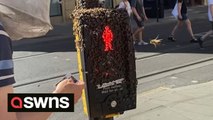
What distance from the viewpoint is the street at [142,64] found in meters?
7.73

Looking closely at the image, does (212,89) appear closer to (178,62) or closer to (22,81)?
(178,62)

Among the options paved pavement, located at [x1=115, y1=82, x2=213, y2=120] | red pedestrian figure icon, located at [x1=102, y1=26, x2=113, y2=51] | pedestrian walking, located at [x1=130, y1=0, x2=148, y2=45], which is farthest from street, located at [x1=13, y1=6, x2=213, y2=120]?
red pedestrian figure icon, located at [x1=102, y1=26, x2=113, y2=51]

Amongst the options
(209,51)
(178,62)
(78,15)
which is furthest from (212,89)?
(209,51)

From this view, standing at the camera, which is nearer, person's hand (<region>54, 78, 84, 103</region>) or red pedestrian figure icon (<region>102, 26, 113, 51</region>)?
person's hand (<region>54, 78, 84, 103</region>)

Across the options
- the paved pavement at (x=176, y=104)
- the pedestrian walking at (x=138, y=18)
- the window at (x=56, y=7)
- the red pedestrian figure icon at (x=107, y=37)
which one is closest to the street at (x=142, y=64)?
the paved pavement at (x=176, y=104)

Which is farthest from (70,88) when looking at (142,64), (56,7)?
(56,7)

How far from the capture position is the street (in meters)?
7.73

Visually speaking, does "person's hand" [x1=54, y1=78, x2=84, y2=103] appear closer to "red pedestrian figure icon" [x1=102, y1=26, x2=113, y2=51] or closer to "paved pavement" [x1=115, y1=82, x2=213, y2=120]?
"red pedestrian figure icon" [x1=102, y1=26, x2=113, y2=51]

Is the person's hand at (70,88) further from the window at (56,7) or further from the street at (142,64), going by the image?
the window at (56,7)

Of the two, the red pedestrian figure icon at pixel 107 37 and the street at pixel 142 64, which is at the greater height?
the red pedestrian figure icon at pixel 107 37

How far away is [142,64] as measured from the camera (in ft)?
31.6

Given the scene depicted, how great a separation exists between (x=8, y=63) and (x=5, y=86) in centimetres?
10

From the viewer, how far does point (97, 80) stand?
Answer: 3879 millimetres

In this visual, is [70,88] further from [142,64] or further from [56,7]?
[56,7]
